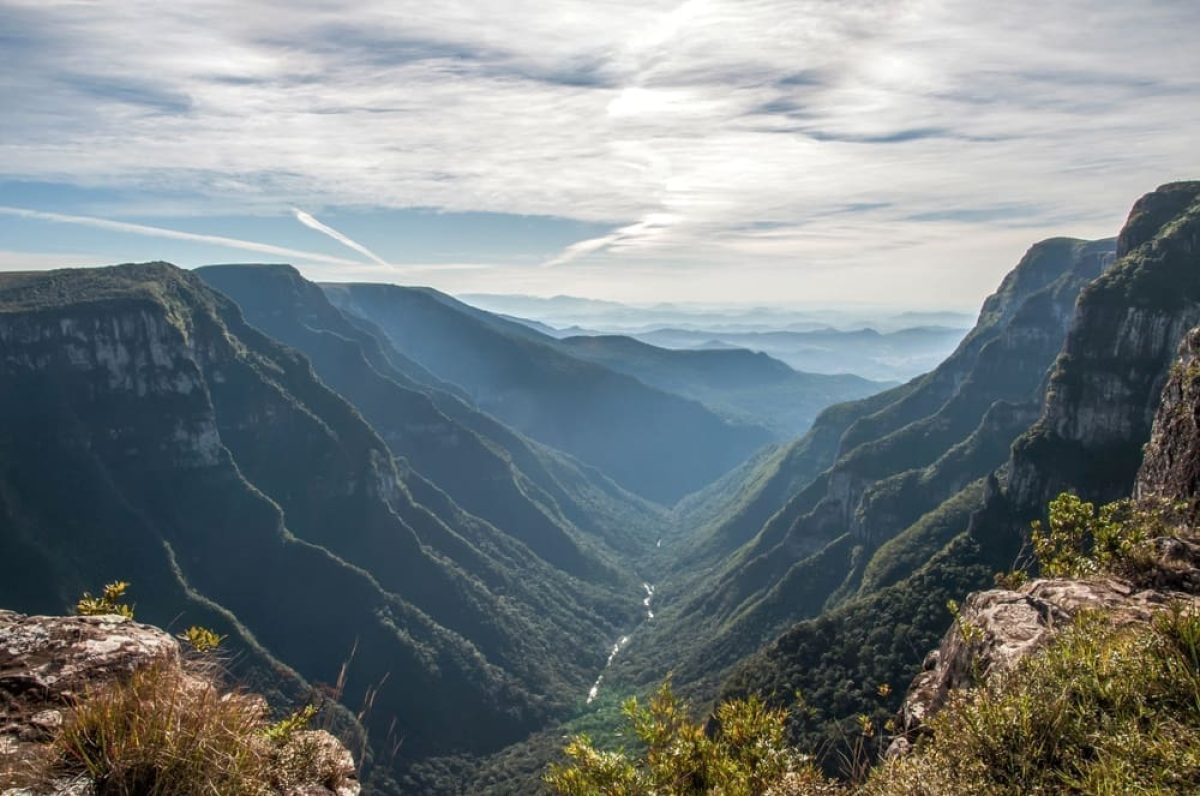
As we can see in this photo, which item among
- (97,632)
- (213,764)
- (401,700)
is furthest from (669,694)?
(401,700)

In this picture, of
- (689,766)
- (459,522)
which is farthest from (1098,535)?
(459,522)

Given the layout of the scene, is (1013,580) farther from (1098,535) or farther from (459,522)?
(459,522)

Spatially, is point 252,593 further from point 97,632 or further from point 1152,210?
point 1152,210

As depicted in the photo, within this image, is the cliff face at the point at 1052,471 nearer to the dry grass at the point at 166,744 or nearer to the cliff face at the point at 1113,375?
the cliff face at the point at 1113,375

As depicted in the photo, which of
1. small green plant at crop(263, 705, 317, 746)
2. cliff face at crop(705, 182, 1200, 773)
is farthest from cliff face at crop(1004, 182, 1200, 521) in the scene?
small green plant at crop(263, 705, 317, 746)

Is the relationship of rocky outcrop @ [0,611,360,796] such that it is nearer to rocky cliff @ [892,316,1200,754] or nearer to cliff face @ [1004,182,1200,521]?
rocky cliff @ [892,316,1200,754]
